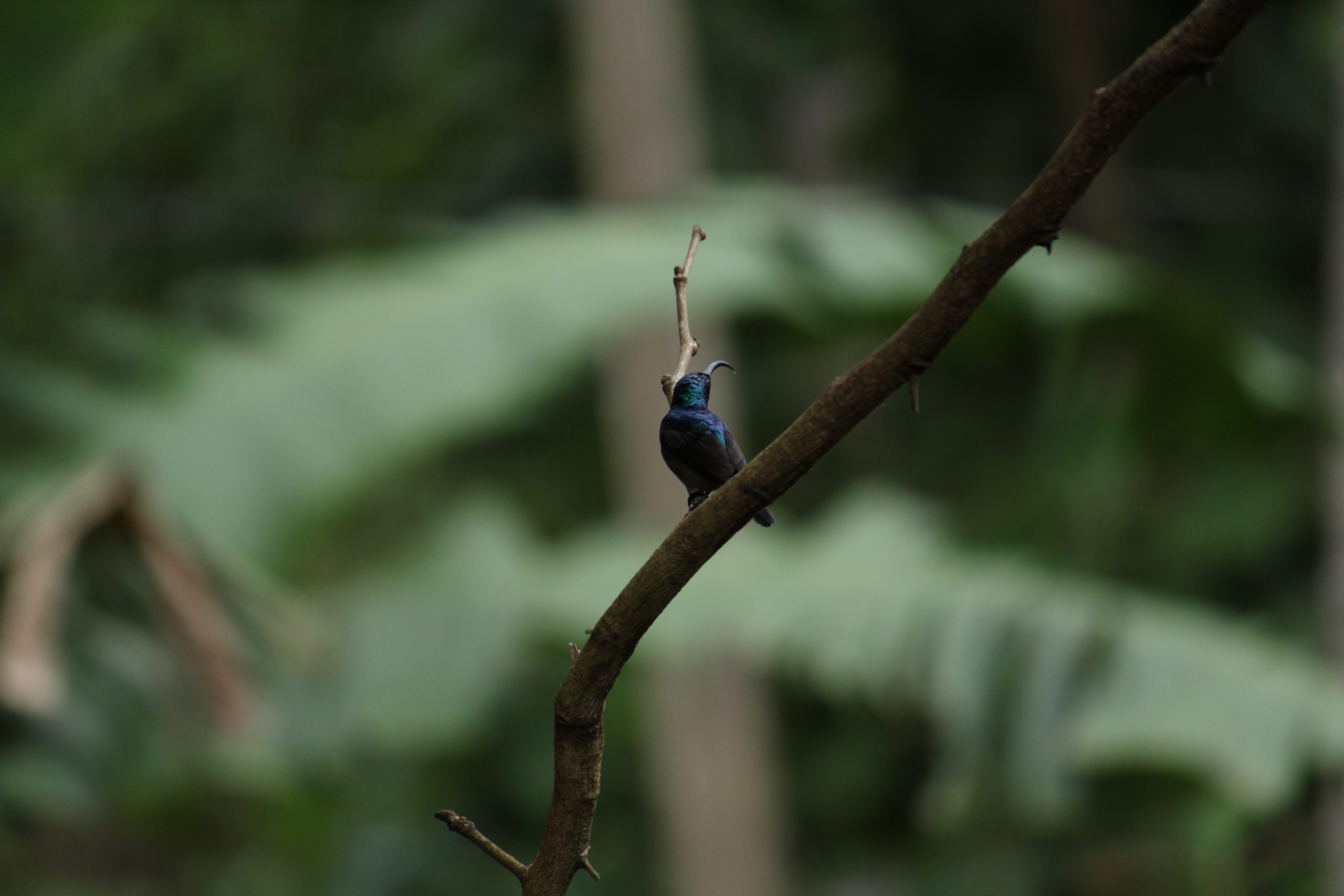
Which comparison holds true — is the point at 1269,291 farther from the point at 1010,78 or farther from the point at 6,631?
the point at 6,631

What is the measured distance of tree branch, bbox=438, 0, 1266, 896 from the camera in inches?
13.7

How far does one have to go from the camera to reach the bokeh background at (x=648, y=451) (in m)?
2.61

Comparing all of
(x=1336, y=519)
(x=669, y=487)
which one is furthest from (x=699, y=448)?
(x=1336, y=519)

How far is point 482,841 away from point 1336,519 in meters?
4.41

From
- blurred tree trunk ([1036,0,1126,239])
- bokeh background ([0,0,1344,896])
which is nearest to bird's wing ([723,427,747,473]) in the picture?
bokeh background ([0,0,1344,896])

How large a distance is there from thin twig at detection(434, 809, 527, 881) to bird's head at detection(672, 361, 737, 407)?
6.6 inches

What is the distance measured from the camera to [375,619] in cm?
329

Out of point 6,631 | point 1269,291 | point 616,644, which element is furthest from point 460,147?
point 616,644

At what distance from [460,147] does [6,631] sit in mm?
5664

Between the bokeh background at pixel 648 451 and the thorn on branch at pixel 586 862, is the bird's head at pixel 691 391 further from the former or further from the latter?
the bokeh background at pixel 648 451

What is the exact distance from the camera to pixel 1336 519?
4.23 meters

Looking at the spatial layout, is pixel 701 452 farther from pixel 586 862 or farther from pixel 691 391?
pixel 586 862

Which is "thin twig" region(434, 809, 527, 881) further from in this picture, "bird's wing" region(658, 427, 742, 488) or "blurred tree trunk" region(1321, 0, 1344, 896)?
"blurred tree trunk" region(1321, 0, 1344, 896)

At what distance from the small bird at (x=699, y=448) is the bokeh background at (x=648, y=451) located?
1.38 m
